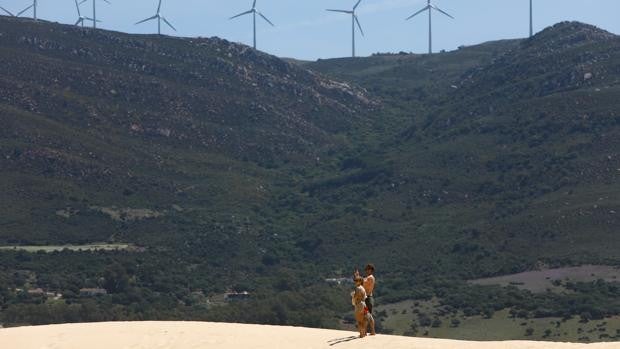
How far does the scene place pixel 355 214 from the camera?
129 metres

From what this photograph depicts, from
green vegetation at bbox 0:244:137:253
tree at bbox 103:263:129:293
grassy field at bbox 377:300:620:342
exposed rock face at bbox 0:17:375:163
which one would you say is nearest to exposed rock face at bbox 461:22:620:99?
exposed rock face at bbox 0:17:375:163

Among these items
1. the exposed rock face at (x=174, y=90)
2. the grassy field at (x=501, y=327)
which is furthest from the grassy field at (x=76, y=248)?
the grassy field at (x=501, y=327)

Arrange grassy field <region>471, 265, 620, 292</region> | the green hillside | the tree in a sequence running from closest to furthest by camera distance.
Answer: grassy field <region>471, 265, 620, 292</region>, the green hillside, the tree

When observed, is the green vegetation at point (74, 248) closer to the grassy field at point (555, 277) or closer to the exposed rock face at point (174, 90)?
the exposed rock face at point (174, 90)

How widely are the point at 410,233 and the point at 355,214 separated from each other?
37.4 feet

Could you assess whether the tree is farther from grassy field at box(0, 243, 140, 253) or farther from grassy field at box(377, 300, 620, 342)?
grassy field at box(377, 300, 620, 342)

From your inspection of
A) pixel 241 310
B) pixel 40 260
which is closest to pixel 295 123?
pixel 40 260

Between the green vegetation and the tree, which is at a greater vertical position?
the green vegetation

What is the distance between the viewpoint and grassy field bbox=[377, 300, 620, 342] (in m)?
75.4

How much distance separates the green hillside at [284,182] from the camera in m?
97.9

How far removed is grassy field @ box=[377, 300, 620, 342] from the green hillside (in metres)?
0.64

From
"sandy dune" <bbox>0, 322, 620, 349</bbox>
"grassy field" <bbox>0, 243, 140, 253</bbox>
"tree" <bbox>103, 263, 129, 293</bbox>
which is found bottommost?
"tree" <bbox>103, 263, 129, 293</bbox>

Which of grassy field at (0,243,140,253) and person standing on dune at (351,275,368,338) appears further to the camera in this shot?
grassy field at (0,243,140,253)

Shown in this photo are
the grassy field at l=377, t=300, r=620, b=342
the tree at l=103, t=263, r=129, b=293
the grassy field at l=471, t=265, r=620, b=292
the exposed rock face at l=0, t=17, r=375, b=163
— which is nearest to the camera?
the grassy field at l=377, t=300, r=620, b=342
